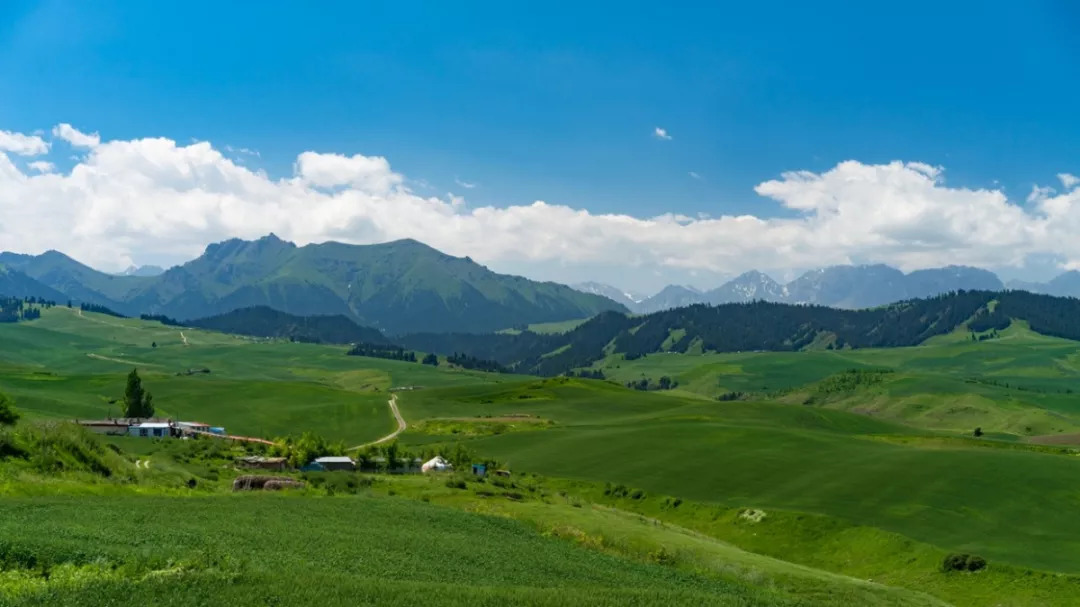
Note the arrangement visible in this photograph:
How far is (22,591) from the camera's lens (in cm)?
2494

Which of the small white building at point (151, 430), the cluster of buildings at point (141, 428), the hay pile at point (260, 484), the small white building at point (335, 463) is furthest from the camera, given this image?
the small white building at point (151, 430)

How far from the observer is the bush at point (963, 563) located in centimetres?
5841

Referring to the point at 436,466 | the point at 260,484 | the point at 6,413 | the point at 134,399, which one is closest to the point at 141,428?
the point at 134,399

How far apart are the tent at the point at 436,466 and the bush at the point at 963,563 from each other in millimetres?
65190

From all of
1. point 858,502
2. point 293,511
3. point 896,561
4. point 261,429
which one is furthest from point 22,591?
point 261,429

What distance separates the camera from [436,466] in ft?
343

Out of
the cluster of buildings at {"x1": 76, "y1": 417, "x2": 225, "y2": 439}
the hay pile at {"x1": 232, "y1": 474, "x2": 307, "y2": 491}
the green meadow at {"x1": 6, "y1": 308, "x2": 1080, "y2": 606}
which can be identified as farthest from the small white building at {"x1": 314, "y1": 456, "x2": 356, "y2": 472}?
the cluster of buildings at {"x1": 76, "y1": 417, "x2": 225, "y2": 439}

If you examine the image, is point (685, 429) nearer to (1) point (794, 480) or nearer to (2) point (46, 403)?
(1) point (794, 480)

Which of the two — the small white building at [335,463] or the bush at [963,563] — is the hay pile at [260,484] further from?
the bush at [963,563]

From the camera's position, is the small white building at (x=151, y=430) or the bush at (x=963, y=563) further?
the small white building at (x=151, y=430)

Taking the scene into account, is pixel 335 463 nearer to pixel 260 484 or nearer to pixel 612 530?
pixel 260 484

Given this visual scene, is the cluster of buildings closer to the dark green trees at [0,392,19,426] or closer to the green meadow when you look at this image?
the green meadow

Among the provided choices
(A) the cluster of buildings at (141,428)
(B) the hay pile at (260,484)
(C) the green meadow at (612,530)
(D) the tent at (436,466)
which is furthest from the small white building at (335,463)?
(A) the cluster of buildings at (141,428)

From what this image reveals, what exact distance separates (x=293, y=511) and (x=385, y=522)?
21.0ft
